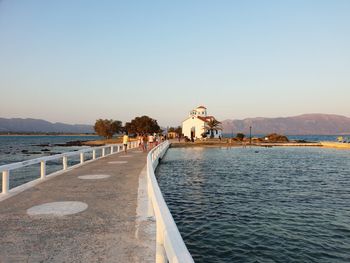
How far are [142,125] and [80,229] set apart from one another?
109 metres

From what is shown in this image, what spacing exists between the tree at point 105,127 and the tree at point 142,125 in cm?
498

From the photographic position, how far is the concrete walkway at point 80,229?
15.4 feet

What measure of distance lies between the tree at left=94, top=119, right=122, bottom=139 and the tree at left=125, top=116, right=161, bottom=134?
4.98 m

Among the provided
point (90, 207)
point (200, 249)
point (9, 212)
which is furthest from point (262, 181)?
point (9, 212)

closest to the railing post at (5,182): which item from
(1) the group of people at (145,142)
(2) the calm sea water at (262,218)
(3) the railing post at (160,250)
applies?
(2) the calm sea water at (262,218)

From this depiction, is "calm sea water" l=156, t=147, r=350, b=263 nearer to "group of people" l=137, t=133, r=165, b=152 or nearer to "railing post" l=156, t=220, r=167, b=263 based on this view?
"railing post" l=156, t=220, r=167, b=263

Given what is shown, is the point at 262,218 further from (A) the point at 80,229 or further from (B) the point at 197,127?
(B) the point at 197,127

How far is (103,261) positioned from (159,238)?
1.00 m

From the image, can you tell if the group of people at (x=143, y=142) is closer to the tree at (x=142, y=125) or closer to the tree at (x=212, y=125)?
the tree at (x=212, y=125)

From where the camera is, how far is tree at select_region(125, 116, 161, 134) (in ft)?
370

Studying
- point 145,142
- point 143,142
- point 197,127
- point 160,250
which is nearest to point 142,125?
point 197,127

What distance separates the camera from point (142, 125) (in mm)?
113875

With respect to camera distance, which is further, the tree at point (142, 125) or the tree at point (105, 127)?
the tree at point (105, 127)

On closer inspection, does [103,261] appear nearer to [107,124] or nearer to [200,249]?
[200,249]
